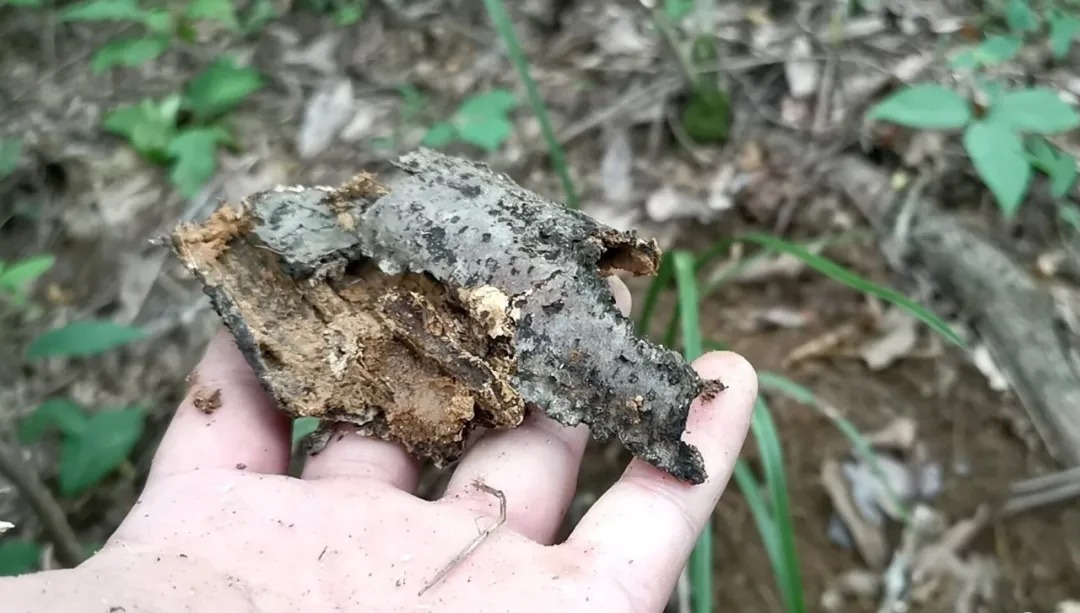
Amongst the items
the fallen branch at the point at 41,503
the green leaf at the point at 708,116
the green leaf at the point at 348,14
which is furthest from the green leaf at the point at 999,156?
the green leaf at the point at 348,14

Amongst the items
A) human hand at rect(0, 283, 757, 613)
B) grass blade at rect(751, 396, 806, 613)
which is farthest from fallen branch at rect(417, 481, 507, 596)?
grass blade at rect(751, 396, 806, 613)

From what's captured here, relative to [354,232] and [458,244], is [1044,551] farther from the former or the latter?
[354,232]

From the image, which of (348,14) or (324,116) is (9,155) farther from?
(348,14)

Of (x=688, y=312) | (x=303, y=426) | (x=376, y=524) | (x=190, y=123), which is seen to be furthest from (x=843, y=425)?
(x=190, y=123)

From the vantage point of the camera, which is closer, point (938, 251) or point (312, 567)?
point (312, 567)

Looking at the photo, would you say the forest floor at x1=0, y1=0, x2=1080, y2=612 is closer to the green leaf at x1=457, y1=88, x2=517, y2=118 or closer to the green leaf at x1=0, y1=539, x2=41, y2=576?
the green leaf at x1=0, y1=539, x2=41, y2=576

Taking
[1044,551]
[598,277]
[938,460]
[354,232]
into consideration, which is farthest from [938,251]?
[354,232]

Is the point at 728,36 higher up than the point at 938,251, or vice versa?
the point at 728,36

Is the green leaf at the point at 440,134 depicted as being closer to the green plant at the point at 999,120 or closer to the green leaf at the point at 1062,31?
the green plant at the point at 999,120
